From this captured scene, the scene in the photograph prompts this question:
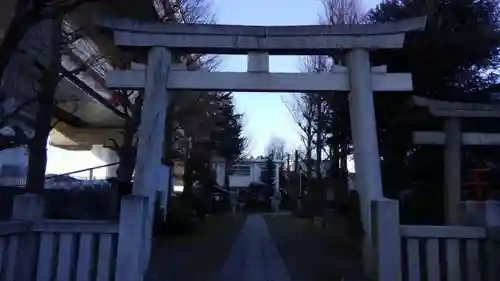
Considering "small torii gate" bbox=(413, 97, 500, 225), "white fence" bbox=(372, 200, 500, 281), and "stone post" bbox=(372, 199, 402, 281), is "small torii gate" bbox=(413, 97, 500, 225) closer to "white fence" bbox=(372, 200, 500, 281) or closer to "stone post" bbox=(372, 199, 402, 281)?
"white fence" bbox=(372, 200, 500, 281)

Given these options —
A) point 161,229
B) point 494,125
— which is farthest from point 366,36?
point 161,229

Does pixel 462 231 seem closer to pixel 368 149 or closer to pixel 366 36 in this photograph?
pixel 368 149

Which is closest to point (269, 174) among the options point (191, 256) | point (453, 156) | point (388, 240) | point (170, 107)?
point (170, 107)

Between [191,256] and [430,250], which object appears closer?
[430,250]

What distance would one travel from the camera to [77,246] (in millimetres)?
6832

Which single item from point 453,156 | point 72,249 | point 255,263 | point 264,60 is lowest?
point 255,263

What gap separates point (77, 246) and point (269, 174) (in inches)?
1631

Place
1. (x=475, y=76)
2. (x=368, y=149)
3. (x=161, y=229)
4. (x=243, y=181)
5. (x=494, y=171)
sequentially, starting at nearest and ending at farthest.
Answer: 1. (x=368, y=149)
2. (x=494, y=171)
3. (x=475, y=76)
4. (x=161, y=229)
5. (x=243, y=181)

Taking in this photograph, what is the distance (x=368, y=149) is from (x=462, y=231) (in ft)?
6.39

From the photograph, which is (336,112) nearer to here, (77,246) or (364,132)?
(364,132)

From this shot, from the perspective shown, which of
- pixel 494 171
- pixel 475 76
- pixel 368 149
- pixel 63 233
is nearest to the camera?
pixel 63 233

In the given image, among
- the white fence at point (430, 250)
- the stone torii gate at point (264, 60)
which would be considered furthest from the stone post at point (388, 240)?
the stone torii gate at point (264, 60)

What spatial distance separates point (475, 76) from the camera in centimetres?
1357

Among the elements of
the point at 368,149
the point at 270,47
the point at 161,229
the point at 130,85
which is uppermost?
the point at 270,47
